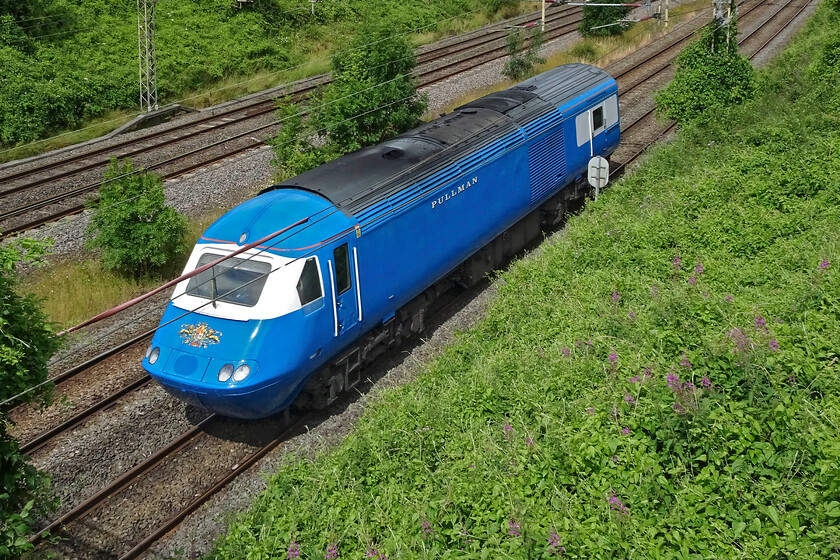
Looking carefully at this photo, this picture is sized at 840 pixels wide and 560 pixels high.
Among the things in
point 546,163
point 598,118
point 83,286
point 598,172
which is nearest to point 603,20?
point 598,118

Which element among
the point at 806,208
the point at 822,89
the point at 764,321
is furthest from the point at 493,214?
the point at 822,89

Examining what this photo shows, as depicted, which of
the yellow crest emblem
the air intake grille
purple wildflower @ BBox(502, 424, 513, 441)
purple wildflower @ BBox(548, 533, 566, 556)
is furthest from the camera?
the air intake grille

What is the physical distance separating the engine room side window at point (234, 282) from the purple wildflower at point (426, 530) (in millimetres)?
4572

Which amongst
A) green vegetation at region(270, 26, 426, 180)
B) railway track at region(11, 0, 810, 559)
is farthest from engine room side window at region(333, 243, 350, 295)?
green vegetation at region(270, 26, 426, 180)

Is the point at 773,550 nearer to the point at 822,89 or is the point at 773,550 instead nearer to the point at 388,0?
the point at 822,89

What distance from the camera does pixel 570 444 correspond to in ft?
25.4

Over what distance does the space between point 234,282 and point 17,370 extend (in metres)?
4.00

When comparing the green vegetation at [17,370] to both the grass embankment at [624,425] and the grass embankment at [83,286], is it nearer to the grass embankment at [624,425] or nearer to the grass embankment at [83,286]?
the grass embankment at [624,425]

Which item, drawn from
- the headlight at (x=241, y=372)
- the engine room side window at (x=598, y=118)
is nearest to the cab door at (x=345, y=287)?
the headlight at (x=241, y=372)

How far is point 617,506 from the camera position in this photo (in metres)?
6.81

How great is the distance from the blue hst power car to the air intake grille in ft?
0.22

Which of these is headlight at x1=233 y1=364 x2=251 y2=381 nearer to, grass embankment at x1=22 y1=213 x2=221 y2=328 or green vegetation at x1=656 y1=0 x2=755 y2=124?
grass embankment at x1=22 y1=213 x2=221 y2=328

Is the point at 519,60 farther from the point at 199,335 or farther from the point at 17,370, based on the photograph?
the point at 17,370

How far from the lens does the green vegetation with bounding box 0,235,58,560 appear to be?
690cm
